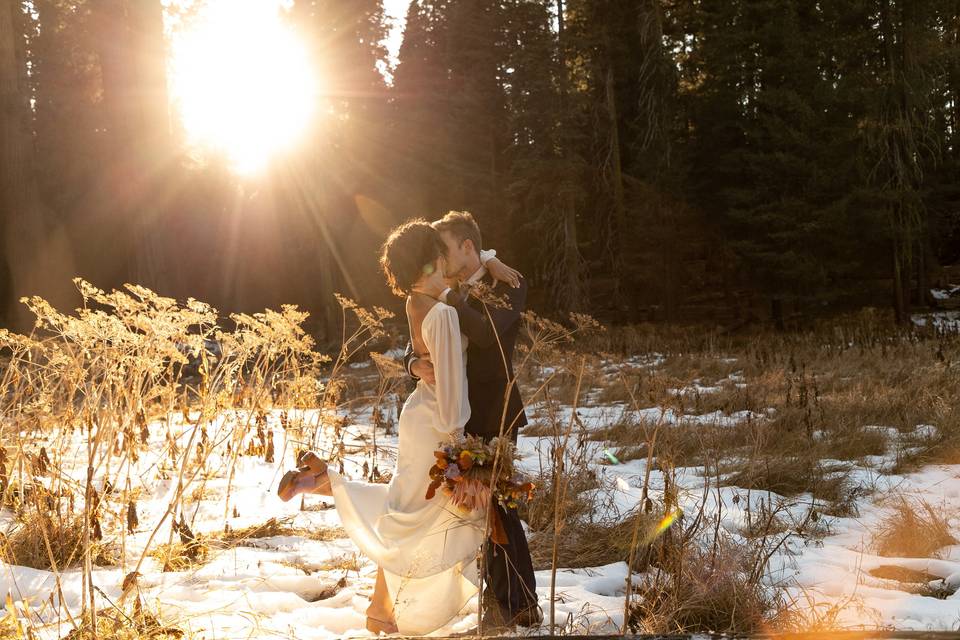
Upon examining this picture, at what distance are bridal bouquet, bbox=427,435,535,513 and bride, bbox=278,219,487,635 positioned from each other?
12cm

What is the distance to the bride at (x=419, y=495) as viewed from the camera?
9.80 feet

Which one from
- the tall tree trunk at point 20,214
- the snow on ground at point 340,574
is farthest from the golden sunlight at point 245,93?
the snow on ground at point 340,574

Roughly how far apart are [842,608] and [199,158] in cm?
1956

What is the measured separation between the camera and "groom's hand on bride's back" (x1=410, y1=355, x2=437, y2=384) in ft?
10.1

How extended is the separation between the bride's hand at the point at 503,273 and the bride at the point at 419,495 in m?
0.25

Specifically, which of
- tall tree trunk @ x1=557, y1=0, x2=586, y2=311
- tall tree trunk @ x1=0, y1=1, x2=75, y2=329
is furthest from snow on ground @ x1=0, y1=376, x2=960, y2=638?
tall tree trunk @ x1=557, y1=0, x2=586, y2=311

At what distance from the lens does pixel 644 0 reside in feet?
65.3

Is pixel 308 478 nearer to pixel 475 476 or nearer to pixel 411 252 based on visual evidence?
pixel 475 476

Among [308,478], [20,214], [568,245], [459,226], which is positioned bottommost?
[308,478]

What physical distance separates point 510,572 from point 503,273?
1.21 m

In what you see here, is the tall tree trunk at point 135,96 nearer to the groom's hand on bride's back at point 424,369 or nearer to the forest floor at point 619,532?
the forest floor at point 619,532

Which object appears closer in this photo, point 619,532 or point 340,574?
point 340,574

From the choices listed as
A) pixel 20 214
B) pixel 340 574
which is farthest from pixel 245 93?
pixel 340 574

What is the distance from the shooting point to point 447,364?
296 centimetres
